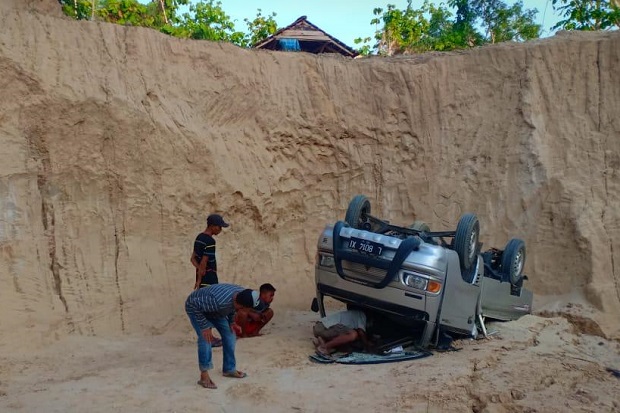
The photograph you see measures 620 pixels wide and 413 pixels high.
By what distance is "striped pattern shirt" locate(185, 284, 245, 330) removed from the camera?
6.07 meters

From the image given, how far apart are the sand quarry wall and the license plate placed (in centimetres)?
326

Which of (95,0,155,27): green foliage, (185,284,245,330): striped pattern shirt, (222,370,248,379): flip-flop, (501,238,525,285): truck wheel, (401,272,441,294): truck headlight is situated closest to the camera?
(185,284,245,330): striped pattern shirt

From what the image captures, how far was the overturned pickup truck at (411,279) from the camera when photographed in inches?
272

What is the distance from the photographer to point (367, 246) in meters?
7.03

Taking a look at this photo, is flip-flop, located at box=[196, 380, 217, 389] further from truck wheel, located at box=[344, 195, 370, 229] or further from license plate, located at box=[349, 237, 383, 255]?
truck wheel, located at box=[344, 195, 370, 229]

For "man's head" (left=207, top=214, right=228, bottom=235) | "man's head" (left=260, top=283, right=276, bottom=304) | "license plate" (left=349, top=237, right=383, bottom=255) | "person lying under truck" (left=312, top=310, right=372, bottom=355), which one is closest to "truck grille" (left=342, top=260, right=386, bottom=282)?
"license plate" (left=349, top=237, right=383, bottom=255)

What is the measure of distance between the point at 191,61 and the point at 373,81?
11.9ft

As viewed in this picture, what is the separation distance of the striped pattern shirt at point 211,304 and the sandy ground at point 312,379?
2.12 feet

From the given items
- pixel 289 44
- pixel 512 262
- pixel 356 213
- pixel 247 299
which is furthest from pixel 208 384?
pixel 289 44

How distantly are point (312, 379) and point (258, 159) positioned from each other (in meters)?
5.27

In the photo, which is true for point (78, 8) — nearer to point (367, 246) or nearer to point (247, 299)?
point (367, 246)

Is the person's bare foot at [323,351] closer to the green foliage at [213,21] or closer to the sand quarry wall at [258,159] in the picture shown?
the sand quarry wall at [258,159]

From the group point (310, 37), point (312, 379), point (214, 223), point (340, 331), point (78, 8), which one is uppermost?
point (310, 37)

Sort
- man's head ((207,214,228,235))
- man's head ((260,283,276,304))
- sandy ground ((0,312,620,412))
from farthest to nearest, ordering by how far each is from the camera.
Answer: man's head ((207,214,228,235)), man's head ((260,283,276,304)), sandy ground ((0,312,620,412))
